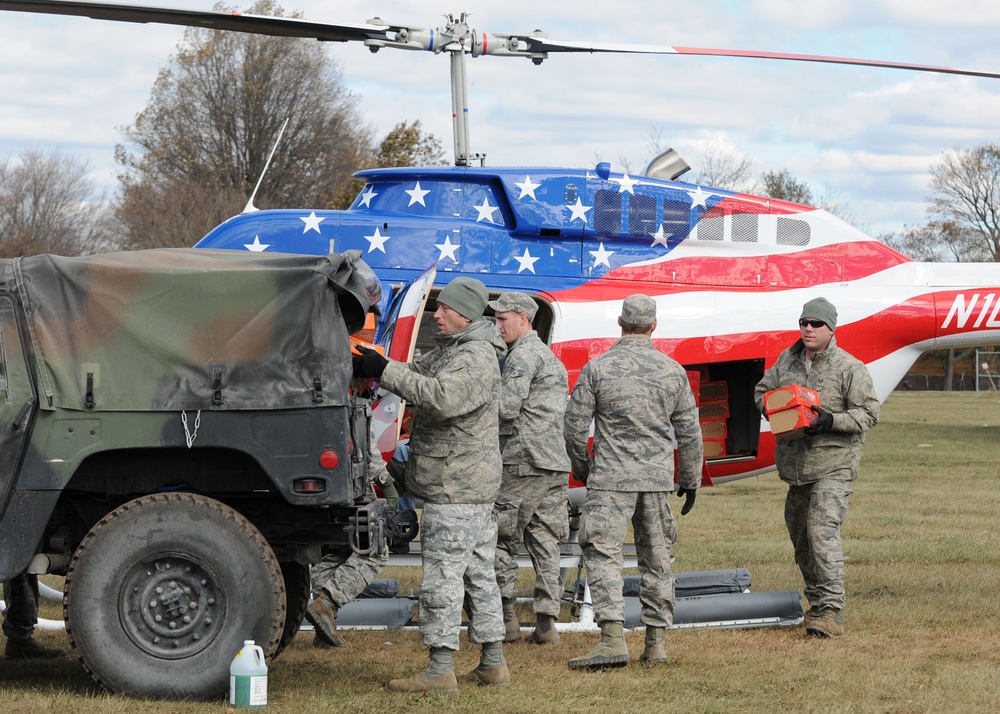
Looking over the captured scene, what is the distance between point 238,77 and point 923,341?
35.2m

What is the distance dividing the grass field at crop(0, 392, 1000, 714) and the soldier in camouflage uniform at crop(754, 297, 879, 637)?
0.37m

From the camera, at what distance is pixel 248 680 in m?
5.16

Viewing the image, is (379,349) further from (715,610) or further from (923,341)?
(923,341)

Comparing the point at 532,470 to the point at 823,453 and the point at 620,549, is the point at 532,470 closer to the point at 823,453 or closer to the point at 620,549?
the point at 620,549

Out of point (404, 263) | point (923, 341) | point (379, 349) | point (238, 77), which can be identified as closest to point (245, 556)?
point (379, 349)

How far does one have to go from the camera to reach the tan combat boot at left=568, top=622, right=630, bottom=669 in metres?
6.24

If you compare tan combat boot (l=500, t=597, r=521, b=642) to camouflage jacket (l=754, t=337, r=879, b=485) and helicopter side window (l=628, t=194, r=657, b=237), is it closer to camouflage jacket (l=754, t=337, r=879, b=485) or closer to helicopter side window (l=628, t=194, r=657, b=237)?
camouflage jacket (l=754, t=337, r=879, b=485)

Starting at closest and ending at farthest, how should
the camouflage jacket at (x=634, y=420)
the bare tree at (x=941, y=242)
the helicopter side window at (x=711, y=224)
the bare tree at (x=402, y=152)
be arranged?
1. the camouflage jacket at (x=634, y=420)
2. the helicopter side window at (x=711, y=224)
3. the bare tree at (x=402, y=152)
4. the bare tree at (x=941, y=242)

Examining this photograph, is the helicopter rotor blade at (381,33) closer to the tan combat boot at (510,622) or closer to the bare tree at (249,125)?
the tan combat boot at (510,622)

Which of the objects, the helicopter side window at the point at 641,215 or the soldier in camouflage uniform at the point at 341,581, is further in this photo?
the helicopter side window at the point at 641,215

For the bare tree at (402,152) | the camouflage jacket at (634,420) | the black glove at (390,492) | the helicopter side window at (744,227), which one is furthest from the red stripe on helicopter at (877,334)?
the bare tree at (402,152)

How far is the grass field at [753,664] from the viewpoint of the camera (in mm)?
5496

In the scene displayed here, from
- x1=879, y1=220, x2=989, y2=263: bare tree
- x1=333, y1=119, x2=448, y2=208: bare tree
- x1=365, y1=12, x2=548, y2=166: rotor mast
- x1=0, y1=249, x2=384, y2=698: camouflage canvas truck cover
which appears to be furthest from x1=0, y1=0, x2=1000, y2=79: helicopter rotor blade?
x1=879, y1=220, x2=989, y2=263: bare tree

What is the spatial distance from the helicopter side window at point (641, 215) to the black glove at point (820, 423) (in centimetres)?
202
